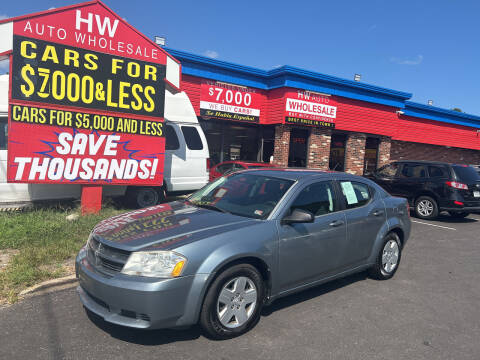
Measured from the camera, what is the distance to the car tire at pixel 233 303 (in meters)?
3.21

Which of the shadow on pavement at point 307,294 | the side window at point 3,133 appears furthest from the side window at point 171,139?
the shadow on pavement at point 307,294

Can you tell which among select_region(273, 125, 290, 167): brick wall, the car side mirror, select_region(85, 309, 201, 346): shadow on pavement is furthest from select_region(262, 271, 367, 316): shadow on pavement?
select_region(273, 125, 290, 167): brick wall

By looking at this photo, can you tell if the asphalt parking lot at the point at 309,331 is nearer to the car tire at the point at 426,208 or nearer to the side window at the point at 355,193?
the side window at the point at 355,193

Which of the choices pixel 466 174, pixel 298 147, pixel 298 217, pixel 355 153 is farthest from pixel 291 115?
pixel 298 217

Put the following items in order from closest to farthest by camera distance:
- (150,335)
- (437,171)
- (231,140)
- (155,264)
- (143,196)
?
(155,264) < (150,335) < (143,196) < (437,171) < (231,140)

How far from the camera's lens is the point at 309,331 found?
11.8ft

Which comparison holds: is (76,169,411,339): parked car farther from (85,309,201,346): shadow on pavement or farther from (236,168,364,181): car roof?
(85,309,201,346): shadow on pavement

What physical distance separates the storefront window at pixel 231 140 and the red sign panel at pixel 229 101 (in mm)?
563

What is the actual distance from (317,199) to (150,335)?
7.65ft

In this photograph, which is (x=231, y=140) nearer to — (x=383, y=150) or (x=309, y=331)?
(x=383, y=150)

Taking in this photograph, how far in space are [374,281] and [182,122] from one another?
6124 mm

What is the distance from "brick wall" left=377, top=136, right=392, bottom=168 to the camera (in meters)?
17.8

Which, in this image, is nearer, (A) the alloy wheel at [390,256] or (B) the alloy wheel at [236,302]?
(B) the alloy wheel at [236,302]

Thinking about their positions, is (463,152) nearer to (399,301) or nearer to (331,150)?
(331,150)
